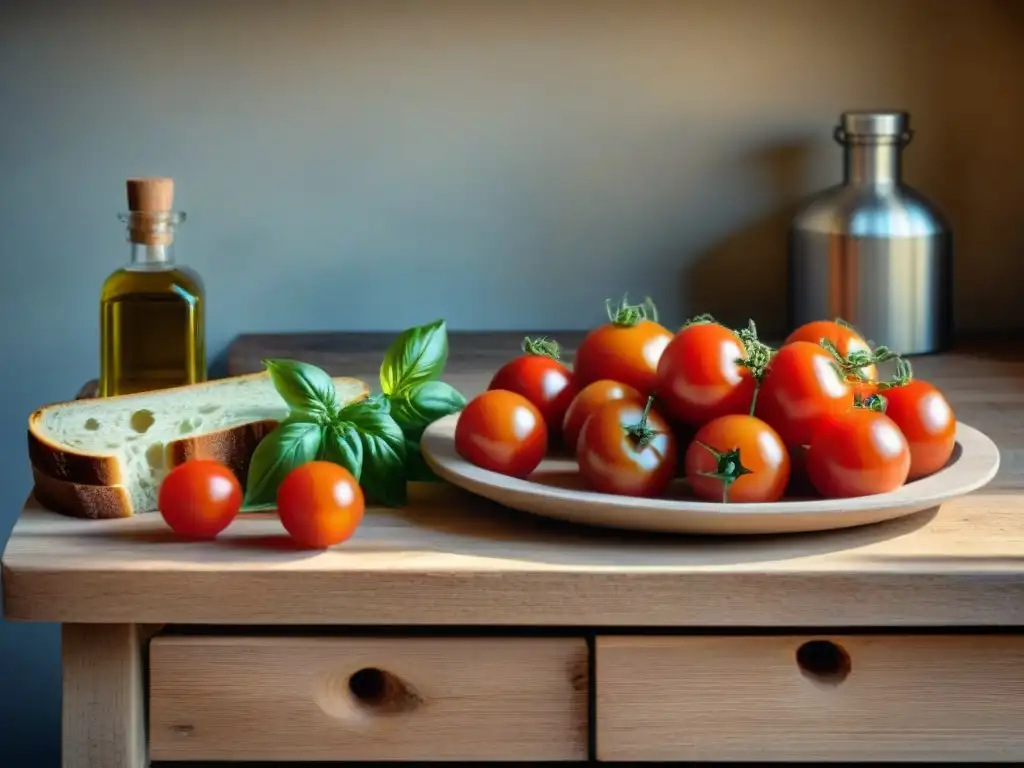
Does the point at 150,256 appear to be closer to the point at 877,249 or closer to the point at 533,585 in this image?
the point at 533,585

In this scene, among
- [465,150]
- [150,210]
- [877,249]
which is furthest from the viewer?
[465,150]

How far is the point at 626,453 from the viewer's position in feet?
3.50

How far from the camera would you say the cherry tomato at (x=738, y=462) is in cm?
104

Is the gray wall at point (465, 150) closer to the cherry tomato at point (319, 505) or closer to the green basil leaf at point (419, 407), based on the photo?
the green basil leaf at point (419, 407)

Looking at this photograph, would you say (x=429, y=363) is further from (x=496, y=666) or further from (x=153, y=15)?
(x=153, y=15)

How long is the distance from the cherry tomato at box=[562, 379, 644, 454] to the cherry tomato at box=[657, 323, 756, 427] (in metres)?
0.05

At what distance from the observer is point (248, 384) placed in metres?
1.33

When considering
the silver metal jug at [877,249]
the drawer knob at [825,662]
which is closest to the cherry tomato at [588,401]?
the drawer knob at [825,662]

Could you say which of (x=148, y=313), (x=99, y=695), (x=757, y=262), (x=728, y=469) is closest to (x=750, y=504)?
(x=728, y=469)

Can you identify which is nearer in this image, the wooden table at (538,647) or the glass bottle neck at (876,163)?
the wooden table at (538,647)

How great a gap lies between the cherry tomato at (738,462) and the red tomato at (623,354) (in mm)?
164

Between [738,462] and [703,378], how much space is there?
0.09 metres

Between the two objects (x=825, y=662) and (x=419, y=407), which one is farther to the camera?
(x=419, y=407)

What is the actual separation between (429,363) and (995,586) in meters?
Answer: 0.49
